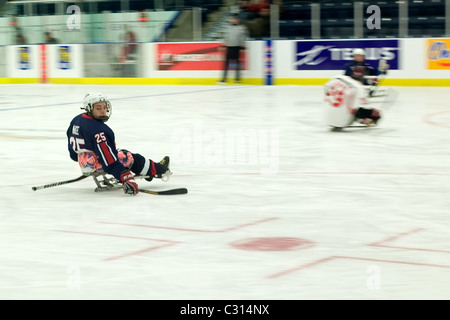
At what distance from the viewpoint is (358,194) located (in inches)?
279

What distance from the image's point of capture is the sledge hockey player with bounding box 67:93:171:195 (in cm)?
687

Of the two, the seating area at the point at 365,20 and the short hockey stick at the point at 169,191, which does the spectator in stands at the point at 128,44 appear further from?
the short hockey stick at the point at 169,191

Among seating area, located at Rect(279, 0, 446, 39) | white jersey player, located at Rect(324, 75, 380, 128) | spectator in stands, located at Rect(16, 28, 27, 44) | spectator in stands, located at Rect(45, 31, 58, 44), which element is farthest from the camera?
spectator in stands, located at Rect(16, 28, 27, 44)

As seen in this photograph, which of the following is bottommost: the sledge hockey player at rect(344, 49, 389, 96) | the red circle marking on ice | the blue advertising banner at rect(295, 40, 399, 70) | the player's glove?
the red circle marking on ice

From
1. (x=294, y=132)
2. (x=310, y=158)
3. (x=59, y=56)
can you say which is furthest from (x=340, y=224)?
(x=59, y=56)

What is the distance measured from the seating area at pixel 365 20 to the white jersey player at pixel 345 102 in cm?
920

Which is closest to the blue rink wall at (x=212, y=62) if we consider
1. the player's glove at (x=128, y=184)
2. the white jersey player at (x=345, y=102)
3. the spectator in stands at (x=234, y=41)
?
the spectator in stands at (x=234, y=41)

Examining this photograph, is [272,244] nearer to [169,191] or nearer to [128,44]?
[169,191]

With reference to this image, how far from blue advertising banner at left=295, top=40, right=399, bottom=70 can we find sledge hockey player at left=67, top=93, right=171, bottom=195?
14.4 m

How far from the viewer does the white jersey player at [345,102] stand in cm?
1139

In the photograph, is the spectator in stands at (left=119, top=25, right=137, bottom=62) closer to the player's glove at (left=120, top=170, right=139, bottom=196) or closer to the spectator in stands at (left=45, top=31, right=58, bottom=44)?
the spectator in stands at (left=45, top=31, right=58, bottom=44)

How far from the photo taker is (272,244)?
527 centimetres

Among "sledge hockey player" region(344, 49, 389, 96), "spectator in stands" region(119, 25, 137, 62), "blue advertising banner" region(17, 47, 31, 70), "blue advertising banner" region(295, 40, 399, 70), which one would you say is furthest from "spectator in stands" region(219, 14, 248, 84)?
"sledge hockey player" region(344, 49, 389, 96)
